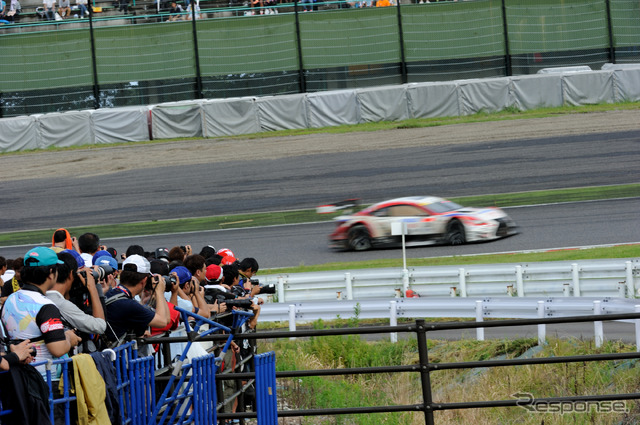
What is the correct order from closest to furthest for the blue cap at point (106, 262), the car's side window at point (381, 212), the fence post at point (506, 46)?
the blue cap at point (106, 262)
the car's side window at point (381, 212)
the fence post at point (506, 46)

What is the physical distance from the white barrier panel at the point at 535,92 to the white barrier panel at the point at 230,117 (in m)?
10.5

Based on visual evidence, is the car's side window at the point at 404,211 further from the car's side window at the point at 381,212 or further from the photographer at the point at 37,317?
the photographer at the point at 37,317

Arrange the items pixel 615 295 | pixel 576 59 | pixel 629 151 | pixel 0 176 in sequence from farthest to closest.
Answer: pixel 576 59 < pixel 0 176 < pixel 629 151 < pixel 615 295

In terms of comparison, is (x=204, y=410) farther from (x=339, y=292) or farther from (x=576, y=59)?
(x=576, y=59)

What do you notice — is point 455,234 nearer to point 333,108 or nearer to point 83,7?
point 333,108

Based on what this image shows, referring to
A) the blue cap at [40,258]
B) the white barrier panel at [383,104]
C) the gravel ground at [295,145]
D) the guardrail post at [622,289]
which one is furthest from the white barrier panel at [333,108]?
the blue cap at [40,258]

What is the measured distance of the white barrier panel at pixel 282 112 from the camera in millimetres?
35750

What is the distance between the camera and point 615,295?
611 inches

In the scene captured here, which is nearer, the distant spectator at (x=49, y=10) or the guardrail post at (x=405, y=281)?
the guardrail post at (x=405, y=281)

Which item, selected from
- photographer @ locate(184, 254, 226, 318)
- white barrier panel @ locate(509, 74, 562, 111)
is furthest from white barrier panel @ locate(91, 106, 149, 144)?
photographer @ locate(184, 254, 226, 318)

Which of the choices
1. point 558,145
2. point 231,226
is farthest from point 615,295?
point 558,145

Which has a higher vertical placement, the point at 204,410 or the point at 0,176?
the point at 0,176

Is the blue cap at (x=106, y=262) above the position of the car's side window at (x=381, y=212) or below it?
above

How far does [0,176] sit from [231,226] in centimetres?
1165
